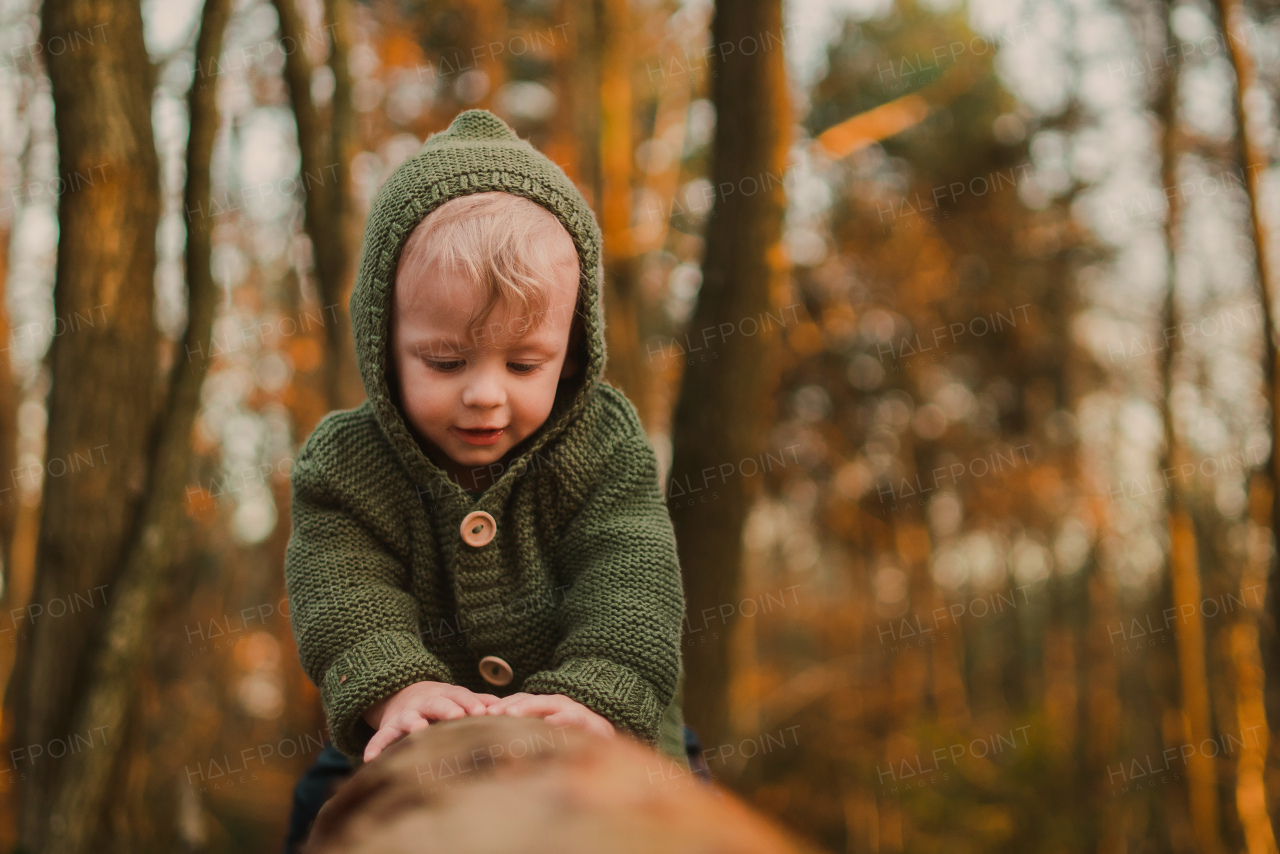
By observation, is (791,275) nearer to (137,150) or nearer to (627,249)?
(627,249)

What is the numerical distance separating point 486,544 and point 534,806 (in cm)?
105

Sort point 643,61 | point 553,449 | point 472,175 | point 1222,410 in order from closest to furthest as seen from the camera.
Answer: point 472,175
point 553,449
point 643,61
point 1222,410

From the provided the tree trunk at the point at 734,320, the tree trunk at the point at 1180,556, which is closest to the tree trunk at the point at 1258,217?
the tree trunk at the point at 1180,556

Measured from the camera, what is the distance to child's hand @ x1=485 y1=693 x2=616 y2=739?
1419mm

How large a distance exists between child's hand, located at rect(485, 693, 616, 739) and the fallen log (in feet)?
1.11

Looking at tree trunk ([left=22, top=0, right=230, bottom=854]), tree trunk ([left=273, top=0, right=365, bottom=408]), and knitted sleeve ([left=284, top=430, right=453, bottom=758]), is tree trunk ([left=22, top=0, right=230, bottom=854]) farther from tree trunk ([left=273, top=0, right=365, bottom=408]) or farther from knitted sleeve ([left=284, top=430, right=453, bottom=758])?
knitted sleeve ([left=284, top=430, right=453, bottom=758])

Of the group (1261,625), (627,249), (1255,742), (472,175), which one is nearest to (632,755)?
(472,175)

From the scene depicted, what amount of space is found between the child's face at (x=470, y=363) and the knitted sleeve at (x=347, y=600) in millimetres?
226

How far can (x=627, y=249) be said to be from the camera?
531 centimetres

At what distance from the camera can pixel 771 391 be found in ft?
13.9

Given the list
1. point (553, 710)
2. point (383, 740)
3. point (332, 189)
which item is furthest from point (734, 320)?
point (383, 740)

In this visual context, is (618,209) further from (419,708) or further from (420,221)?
(419,708)

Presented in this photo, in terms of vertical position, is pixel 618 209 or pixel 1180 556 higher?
pixel 618 209

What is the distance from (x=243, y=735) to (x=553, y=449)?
41.1 feet
